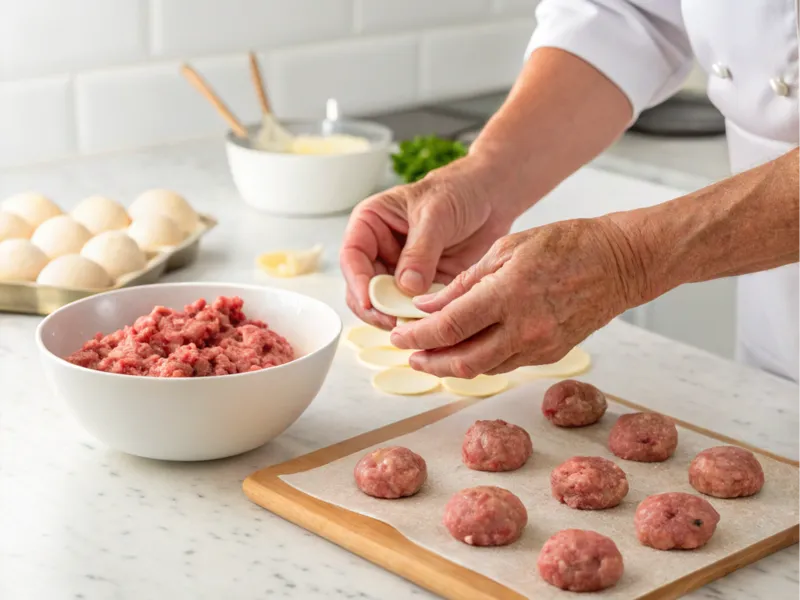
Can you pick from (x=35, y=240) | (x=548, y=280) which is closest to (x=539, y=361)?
(x=548, y=280)

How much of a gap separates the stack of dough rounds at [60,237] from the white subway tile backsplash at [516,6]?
1385mm

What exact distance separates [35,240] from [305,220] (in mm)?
463

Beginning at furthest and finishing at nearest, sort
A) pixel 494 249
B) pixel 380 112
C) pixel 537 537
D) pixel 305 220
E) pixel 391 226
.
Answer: pixel 380 112, pixel 305 220, pixel 391 226, pixel 494 249, pixel 537 537

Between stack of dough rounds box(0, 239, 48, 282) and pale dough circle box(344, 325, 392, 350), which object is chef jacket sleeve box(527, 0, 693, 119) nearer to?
pale dough circle box(344, 325, 392, 350)

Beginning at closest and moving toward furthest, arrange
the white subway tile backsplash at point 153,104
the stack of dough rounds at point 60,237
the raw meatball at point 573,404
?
the raw meatball at point 573,404, the stack of dough rounds at point 60,237, the white subway tile backsplash at point 153,104

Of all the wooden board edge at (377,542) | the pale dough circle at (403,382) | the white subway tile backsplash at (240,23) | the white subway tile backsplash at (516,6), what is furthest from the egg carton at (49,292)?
the white subway tile backsplash at (516,6)

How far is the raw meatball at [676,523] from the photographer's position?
0.90 meters

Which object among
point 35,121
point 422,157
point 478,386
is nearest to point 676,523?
point 478,386

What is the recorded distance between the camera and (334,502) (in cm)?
98

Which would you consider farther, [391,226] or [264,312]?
[391,226]

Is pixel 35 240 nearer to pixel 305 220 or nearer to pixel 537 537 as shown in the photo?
pixel 305 220

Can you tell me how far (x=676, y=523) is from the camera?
90 cm

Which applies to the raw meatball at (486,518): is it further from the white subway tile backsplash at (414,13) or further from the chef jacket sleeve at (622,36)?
the white subway tile backsplash at (414,13)

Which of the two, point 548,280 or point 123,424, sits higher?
point 548,280
